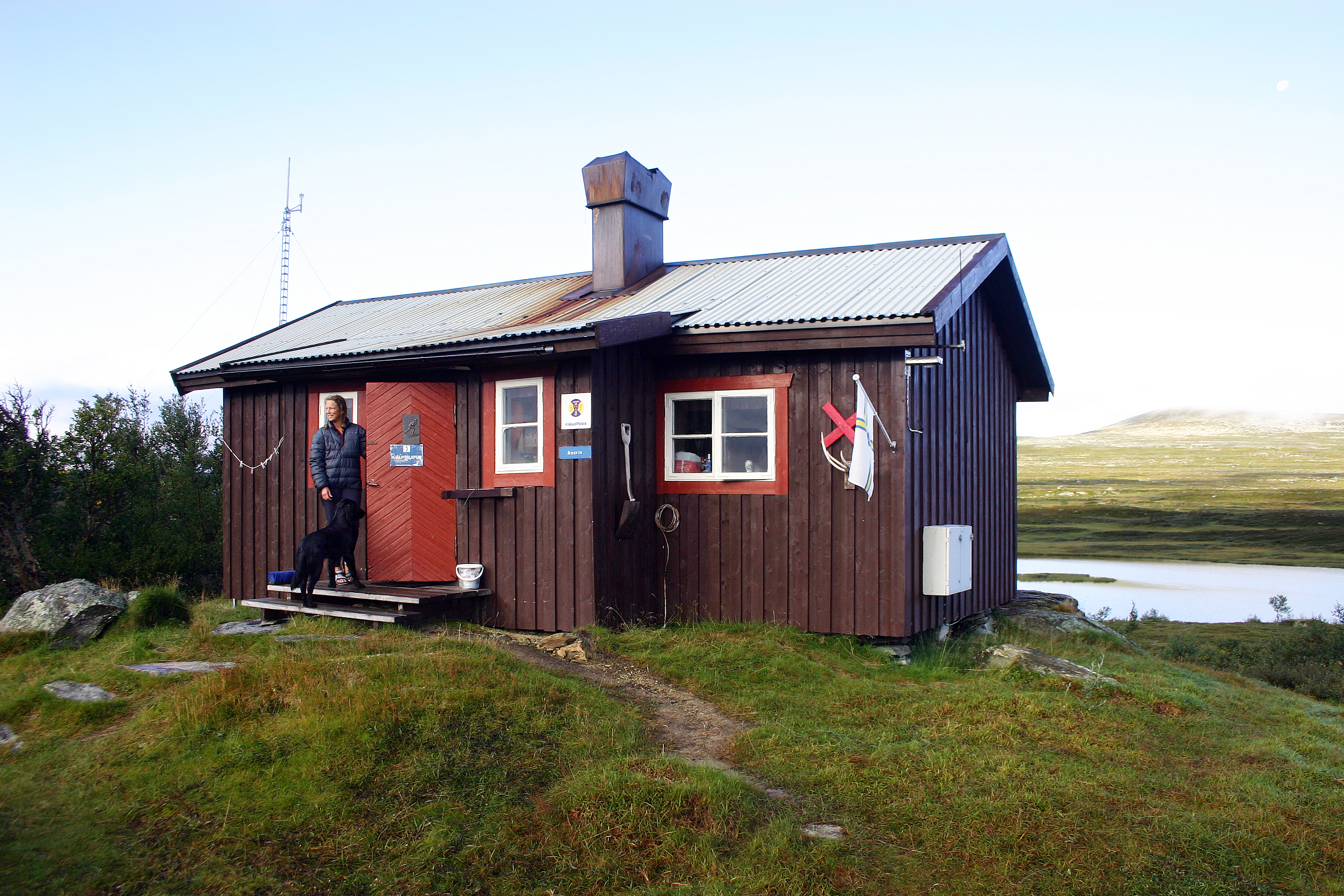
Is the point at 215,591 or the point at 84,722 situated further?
the point at 215,591

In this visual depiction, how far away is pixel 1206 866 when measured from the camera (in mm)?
4516

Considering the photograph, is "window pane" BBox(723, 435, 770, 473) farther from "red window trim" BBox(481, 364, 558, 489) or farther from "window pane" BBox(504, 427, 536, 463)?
"window pane" BBox(504, 427, 536, 463)

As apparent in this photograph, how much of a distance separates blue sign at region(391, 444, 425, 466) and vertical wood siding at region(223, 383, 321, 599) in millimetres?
1762

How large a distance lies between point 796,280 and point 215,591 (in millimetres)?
10984

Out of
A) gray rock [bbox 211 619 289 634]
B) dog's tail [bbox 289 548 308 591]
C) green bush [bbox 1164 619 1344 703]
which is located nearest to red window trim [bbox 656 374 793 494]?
dog's tail [bbox 289 548 308 591]

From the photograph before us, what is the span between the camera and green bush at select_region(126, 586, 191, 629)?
31.7ft

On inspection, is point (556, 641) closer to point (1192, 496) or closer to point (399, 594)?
point (399, 594)

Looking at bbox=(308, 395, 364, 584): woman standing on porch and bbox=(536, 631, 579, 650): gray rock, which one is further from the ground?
bbox=(308, 395, 364, 584): woman standing on porch

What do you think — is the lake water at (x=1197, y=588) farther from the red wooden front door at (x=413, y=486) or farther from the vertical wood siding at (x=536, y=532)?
the red wooden front door at (x=413, y=486)

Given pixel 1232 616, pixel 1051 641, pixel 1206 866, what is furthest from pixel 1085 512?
pixel 1206 866

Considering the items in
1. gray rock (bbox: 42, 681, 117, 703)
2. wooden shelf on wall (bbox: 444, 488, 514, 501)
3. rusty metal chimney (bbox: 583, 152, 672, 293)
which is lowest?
gray rock (bbox: 42, 681, 117, 703)

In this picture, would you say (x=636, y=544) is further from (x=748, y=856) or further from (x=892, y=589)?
(x=748, y=856)

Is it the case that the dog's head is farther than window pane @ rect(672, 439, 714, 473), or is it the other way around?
window pane @ rect(672, 439, 714, 473)

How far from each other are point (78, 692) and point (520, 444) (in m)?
4.59
